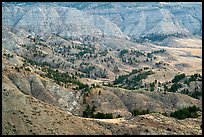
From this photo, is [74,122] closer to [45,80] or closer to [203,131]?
[203,131]

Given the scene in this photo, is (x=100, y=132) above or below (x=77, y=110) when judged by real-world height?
above

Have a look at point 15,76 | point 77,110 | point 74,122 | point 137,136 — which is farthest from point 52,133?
point 15,76

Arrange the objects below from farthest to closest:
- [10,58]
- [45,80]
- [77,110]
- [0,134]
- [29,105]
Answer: [10,58] < [45,80] < [77,110] < [29,105] < [0,134]

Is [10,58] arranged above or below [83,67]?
above

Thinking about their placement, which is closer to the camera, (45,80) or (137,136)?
(137,136)

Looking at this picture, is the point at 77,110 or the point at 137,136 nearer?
the point at 137,136

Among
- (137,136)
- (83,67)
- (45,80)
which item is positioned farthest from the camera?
(83,67)

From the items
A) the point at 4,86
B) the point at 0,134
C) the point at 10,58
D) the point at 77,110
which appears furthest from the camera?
the point at 10,58

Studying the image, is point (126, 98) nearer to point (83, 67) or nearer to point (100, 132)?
point (100, 132)

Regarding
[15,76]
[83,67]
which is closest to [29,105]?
[15,76]
